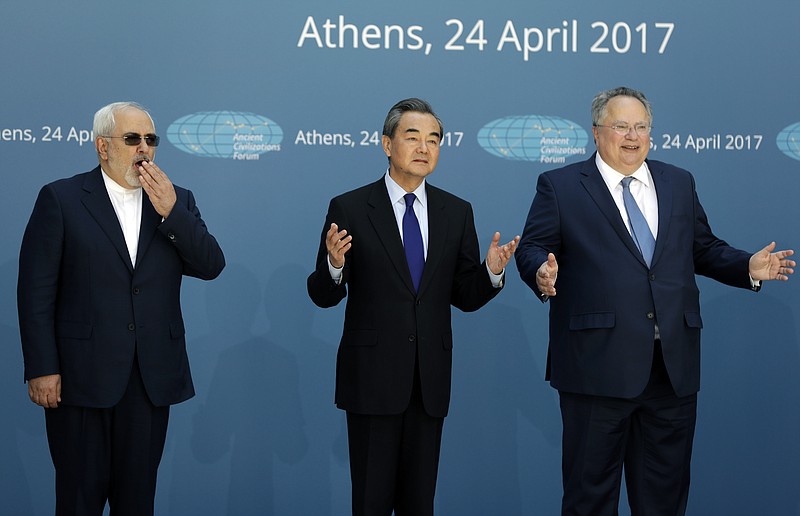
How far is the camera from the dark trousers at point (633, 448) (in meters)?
3.25

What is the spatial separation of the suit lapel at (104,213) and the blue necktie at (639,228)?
1.73 meters

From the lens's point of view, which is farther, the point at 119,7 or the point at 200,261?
the point at 119,7

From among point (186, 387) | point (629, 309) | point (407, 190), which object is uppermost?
point (407, 190)

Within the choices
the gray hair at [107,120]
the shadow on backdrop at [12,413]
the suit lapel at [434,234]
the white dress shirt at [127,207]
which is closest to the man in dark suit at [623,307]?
the suit lapel at [434,234]

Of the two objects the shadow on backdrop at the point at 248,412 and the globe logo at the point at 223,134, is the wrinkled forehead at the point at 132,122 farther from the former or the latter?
the shadow on backdrop at the point at 248,412

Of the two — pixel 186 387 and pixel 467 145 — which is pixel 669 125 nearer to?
pixel 467 145

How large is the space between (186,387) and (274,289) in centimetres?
119

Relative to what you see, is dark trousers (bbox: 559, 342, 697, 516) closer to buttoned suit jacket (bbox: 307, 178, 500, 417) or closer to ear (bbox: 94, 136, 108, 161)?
buttoned suit jacket (bbox: 307, 178, 500, 417)

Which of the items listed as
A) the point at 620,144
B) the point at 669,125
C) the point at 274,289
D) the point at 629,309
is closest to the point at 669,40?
the point at 669,125

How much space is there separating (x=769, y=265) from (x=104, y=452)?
2363mm

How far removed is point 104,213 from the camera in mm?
3195

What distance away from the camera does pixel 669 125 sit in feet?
14.6

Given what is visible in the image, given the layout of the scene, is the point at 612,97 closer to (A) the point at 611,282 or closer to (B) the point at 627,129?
(B) the point at 627,129

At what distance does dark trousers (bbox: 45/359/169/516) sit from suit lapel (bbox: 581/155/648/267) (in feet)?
5.53
